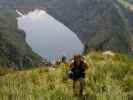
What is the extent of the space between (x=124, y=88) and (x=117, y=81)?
52.8 inches

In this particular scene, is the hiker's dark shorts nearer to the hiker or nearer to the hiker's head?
the hiker

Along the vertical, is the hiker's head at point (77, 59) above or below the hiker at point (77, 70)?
above

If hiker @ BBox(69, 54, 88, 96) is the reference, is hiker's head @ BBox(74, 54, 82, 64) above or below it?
above

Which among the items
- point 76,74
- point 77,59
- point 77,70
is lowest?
point 76,74

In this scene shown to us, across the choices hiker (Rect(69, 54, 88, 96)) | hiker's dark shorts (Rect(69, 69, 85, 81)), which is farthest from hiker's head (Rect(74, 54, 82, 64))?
hiker's dark shorts (Rect(69, 69, 85, 81))

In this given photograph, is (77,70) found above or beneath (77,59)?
beneath

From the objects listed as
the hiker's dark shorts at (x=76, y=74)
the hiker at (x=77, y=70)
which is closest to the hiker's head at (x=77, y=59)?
the hiker at (x=77, y=70)

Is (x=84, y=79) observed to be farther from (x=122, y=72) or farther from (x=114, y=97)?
(x=114, y=97)

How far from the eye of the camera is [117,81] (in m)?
13.1

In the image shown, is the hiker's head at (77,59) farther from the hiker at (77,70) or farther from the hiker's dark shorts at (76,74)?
the hiker's dark shorts at (76,74)

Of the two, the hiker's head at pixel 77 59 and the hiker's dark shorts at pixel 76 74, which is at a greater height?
the hiker's head at pixel 77 59

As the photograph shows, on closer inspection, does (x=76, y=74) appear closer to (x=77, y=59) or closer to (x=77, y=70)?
(x=77, y=70)

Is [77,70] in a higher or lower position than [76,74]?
higher

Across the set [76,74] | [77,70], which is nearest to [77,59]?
[77,70]
